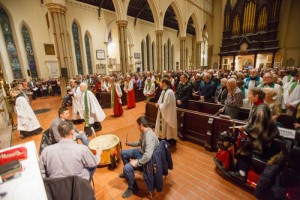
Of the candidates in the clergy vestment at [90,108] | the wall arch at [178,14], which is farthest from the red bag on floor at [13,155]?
the wall arch at [178,14]

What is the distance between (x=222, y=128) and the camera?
3535 millimetres

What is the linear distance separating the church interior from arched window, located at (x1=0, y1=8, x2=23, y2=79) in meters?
0.06

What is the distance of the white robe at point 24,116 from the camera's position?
471 cm

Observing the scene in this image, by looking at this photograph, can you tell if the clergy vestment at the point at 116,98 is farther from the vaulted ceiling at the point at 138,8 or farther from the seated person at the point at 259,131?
the vaulted ceiling at the point at 138,8

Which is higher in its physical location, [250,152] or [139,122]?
[139,122]

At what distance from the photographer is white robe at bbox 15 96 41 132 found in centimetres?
471

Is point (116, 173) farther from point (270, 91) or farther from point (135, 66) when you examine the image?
point (135, 66)

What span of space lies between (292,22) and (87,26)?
20317 millimetres

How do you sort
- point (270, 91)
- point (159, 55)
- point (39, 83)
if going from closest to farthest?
1. point (270, 91)
2. point (39, 83)
3. point (159, 55)

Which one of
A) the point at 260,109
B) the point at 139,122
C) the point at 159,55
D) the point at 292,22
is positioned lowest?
the point at 139,122

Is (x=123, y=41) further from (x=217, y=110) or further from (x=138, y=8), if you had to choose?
(x=217, y=110)

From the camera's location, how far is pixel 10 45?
1166 cm

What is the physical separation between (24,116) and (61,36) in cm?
482

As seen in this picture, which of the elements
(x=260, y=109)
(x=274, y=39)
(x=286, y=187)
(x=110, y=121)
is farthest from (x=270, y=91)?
(x=274, y=39)
